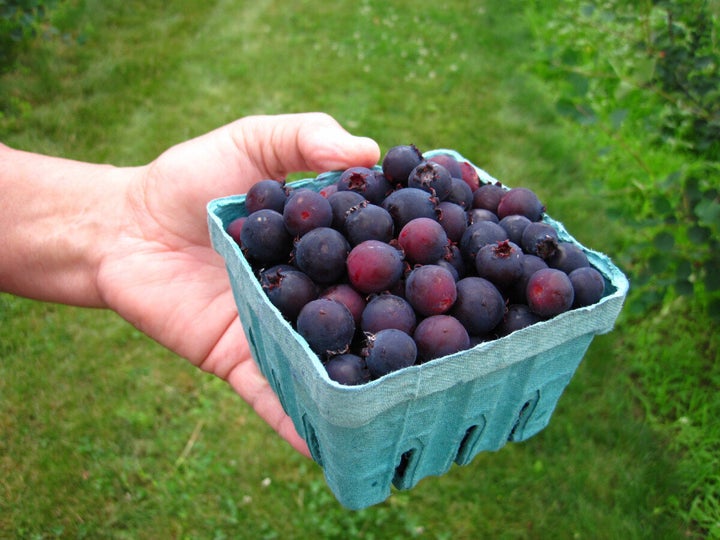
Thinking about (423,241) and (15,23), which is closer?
(423,241)

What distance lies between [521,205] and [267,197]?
0.55 m

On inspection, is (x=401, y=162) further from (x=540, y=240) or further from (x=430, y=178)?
(x=540, y=240)

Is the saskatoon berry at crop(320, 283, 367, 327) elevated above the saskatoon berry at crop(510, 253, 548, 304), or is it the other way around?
the saskatoon berry at crop(510, 253, 548, 304)

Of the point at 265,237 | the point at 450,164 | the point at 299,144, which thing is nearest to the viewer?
the point at 265,237

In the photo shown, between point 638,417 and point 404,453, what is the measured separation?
5.09 ft

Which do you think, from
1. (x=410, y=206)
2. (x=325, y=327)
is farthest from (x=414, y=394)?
(x=410, y=206)

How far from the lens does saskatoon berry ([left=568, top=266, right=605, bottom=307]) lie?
1147 millimetres

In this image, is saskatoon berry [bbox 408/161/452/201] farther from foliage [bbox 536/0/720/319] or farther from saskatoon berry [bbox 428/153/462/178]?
foliage [bbox 536/0/720/319]

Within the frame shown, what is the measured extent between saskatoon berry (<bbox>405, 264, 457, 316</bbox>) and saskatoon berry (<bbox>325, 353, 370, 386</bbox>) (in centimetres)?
15

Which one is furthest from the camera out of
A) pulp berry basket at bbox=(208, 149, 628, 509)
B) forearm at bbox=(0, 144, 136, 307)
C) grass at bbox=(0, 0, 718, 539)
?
grass at bbox=(0, 0, 718, 539)

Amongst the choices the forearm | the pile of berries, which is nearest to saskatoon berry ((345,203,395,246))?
the pile of berries

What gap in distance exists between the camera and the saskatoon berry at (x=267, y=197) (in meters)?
1.29

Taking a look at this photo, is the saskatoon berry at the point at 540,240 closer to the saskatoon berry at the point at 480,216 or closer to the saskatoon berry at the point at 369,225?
the saskatoon berry at the point at 480,216

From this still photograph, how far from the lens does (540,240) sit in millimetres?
1213
